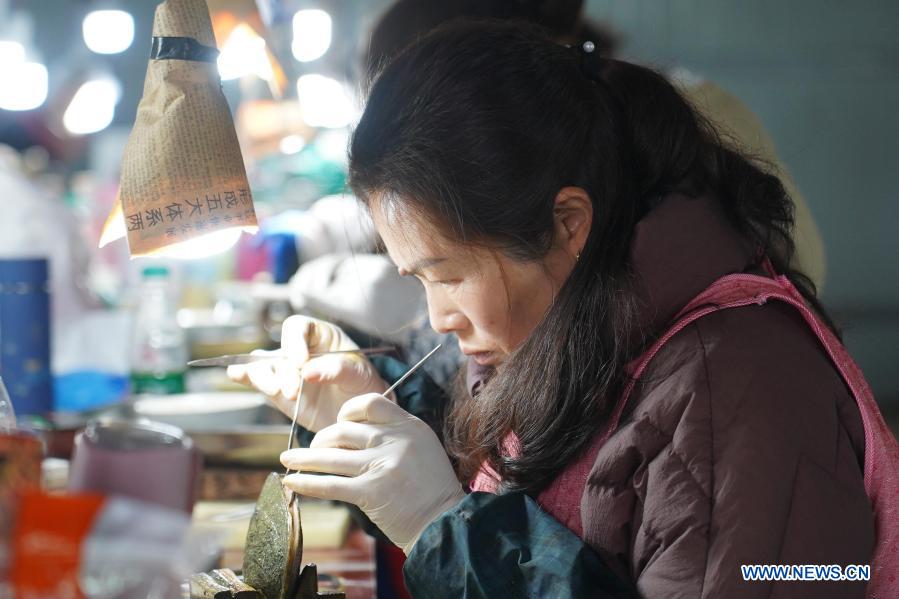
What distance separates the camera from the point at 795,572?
0.99 metres

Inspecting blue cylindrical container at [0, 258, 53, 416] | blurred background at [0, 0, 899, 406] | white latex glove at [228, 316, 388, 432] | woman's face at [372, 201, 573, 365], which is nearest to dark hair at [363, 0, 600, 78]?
white latex glove at [228, 316, 388, 432]

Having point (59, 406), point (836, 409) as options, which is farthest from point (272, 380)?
point (59, 406)

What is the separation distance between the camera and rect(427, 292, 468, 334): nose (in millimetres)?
1272

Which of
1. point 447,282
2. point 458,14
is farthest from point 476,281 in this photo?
point 458,14

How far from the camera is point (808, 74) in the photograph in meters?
4.89

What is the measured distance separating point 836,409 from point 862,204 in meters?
4.22

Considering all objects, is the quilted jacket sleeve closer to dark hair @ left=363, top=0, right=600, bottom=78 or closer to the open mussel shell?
the open mussel shell

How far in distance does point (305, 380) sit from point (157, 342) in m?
1.51

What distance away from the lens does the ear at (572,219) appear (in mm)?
1200

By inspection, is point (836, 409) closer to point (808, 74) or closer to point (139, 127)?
point (139, 127)

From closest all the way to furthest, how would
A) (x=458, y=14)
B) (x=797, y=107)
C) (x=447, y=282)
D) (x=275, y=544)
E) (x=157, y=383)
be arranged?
(x=275, y=544) → (x=447, y=282) → (x=458, y=14) → (x=157, y=383) → (x=797, y=107)

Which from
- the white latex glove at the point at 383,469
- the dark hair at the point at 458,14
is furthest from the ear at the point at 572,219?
the dark hair at the point at 458,14

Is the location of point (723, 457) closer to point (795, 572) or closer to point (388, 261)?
point (795, 572)

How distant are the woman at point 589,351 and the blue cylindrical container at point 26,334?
3.88 feet
